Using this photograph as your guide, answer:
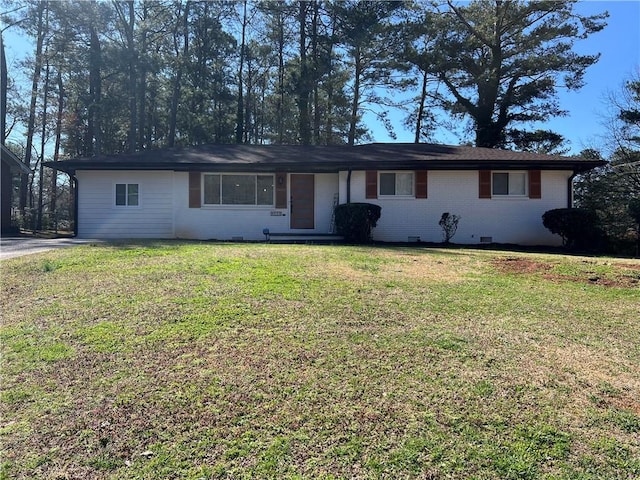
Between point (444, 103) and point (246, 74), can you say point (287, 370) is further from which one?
point (246, 74)

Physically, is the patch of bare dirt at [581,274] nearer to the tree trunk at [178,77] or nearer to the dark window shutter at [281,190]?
the dark window shutter at [281,190]

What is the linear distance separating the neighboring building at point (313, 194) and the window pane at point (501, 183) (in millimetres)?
31

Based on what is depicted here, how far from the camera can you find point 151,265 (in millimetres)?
6395

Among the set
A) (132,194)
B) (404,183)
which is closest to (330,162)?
(404,183)

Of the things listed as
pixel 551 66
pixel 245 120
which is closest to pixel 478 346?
pixel 551 66

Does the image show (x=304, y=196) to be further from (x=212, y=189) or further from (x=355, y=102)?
(x=355, y=102)

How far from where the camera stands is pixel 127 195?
13344 millimetres

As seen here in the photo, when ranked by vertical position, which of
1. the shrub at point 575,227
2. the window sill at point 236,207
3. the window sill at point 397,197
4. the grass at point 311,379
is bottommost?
the grass at point 311,379

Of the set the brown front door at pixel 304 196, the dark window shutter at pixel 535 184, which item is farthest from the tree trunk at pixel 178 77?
the dark window shutter at pixel 535 184

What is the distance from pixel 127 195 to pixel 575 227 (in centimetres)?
1349

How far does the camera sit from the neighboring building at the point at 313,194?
1301 centimetres

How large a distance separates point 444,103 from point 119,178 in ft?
61.8

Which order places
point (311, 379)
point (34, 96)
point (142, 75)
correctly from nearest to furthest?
point (311, 379) < point (142, 75) < point (34, 96)

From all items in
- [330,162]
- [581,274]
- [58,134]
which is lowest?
[581,274]
